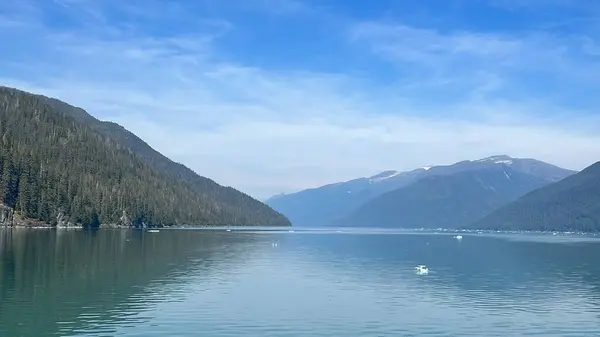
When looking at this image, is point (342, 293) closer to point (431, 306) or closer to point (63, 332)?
point (431, 306)

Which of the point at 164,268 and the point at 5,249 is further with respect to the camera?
the point at 5,249

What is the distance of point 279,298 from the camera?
212ft

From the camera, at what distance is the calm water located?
4894 cm

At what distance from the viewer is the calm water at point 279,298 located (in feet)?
161

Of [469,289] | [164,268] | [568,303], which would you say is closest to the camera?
[568,303]

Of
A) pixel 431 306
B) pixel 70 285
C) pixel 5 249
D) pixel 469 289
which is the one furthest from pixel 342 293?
pixel 5 249

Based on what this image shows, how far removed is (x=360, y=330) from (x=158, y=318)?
1502cm

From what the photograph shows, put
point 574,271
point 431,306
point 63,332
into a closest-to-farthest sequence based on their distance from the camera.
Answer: point 63,332 → point 431,306 → point 574,271

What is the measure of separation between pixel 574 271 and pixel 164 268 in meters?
59.8

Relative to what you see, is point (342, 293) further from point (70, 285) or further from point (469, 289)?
point (70, 285)

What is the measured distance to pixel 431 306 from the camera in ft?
200

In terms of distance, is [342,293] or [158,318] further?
[342,293]

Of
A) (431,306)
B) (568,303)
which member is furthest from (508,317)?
(568,303)

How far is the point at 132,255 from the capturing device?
110m
